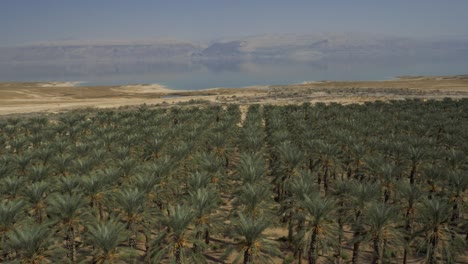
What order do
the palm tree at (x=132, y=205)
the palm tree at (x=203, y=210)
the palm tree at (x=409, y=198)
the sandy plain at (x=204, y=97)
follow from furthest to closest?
the sandy plain at (x=204, y=97)
the palm tree at (x=409, y=198)
the palm tree at (x=132, y=205)
the palm tree at (x=203, y=210)

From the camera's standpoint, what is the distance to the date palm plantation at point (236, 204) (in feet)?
70.0

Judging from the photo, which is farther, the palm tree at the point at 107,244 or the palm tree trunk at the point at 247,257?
the palm tree trunk at the point at 247,257

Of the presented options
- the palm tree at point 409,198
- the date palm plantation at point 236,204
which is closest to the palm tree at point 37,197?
the date palm plantation at point 236,204

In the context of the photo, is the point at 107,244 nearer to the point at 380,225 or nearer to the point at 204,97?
the point at 380,225

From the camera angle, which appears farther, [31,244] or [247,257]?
[247,257]

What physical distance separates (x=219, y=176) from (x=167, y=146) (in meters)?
11.2

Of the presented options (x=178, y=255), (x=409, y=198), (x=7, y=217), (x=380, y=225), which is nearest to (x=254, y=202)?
(x=178, y=255)

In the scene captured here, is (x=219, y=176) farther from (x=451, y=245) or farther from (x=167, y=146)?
(x=451, y=245)

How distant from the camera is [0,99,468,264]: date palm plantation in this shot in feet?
70.0

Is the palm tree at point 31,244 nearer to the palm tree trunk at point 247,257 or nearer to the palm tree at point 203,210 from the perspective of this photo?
the palm tree at point 203,210

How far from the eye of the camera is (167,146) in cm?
4038

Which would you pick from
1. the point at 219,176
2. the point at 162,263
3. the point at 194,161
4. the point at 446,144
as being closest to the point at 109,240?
the point at 162,263

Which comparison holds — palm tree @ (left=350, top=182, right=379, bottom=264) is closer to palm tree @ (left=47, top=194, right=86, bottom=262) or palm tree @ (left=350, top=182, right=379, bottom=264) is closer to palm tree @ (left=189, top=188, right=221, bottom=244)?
palm tree @ (left=189, top=188, right=221, bottom=244)

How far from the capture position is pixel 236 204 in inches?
1069
